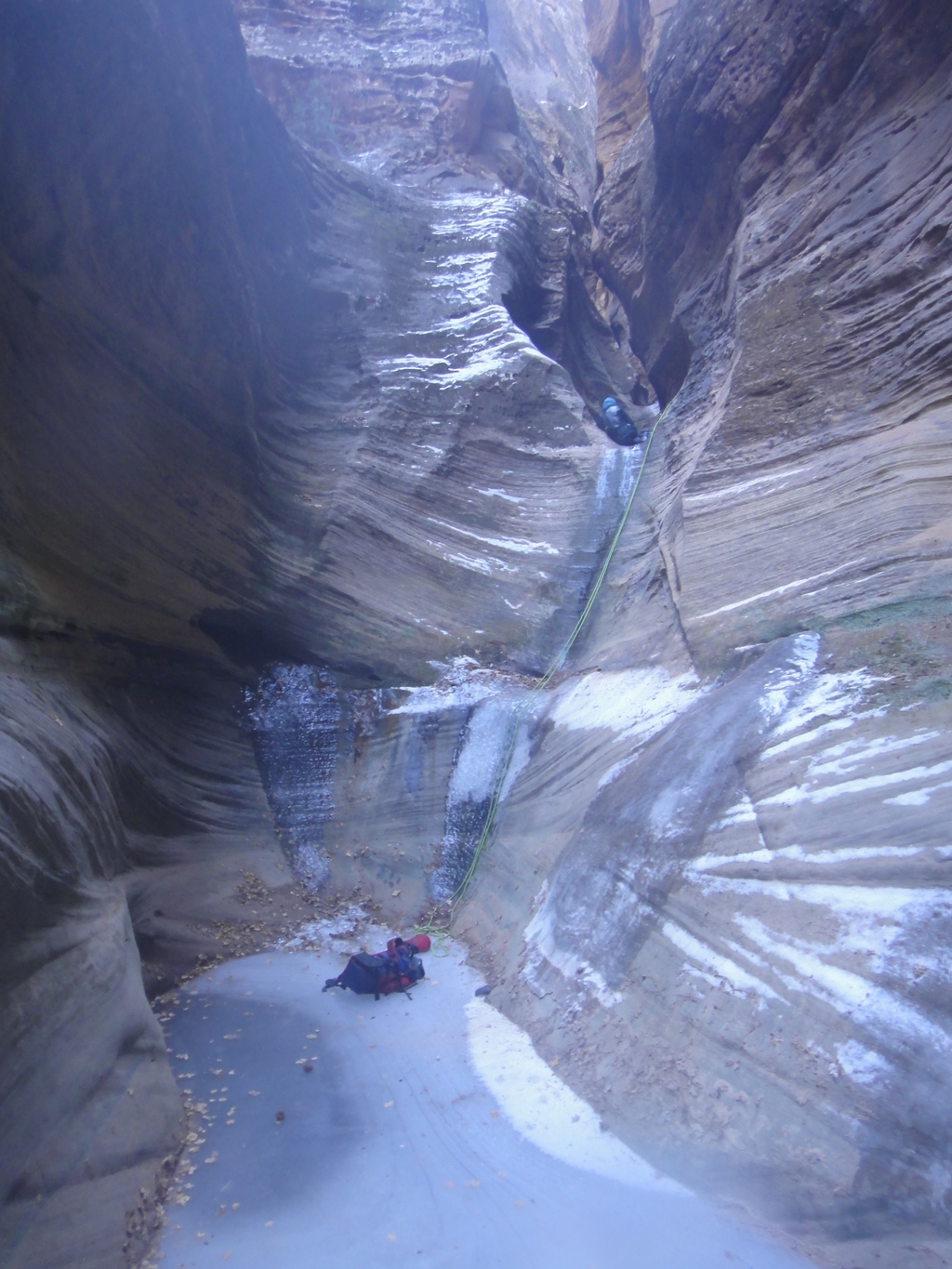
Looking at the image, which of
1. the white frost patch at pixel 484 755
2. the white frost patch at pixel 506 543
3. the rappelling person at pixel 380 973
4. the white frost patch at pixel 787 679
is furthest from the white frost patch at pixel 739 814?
the white frost patch at pixel 506 543

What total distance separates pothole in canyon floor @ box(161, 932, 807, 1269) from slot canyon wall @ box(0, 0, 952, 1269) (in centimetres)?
Answer: 18

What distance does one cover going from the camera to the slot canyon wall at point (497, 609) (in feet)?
9.48

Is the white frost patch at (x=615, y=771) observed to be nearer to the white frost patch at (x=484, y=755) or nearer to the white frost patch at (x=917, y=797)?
the white frost patch at (x=484, y=755)

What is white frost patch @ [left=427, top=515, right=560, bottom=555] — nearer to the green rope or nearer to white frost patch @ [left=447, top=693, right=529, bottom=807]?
the green rope

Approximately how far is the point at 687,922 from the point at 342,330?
7750 mm

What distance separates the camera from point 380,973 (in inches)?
184

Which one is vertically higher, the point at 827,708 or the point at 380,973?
the point at 827,708

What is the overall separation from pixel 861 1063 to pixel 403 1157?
1.86 meters

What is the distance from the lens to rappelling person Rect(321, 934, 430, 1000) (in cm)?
469

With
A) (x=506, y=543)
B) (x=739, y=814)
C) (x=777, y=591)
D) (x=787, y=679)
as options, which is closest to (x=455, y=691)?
(x=506, y=543)

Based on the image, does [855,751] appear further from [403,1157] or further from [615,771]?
[403,1157]

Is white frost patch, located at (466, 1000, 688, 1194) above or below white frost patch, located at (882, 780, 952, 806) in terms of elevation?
below

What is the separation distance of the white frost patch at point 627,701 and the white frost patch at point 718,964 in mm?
1422

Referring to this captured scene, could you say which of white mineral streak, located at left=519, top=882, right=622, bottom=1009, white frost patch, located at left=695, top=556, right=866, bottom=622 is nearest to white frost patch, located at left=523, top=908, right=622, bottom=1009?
white mineral streak, located at left=519, top=882, right=622, bottom=1009
